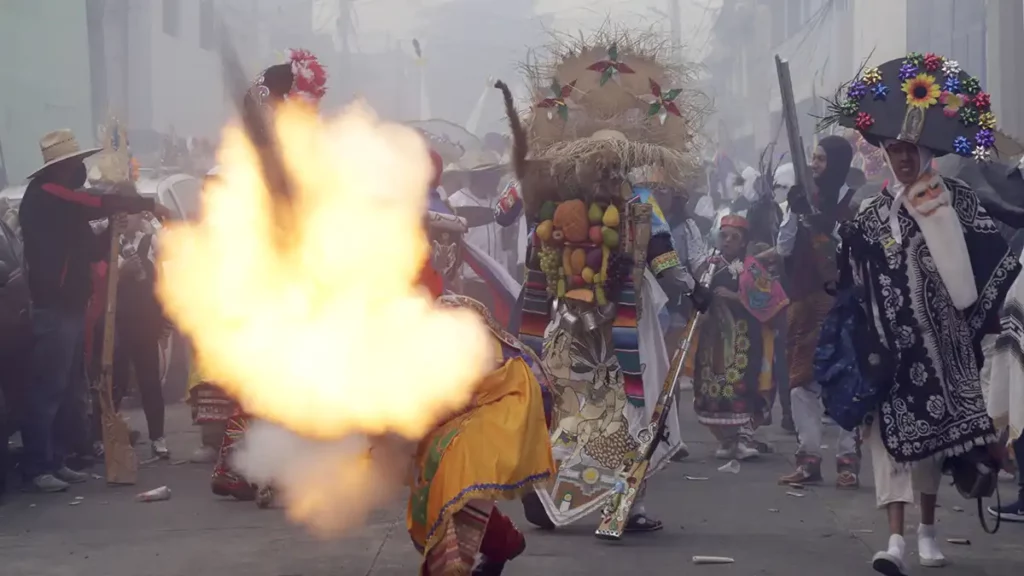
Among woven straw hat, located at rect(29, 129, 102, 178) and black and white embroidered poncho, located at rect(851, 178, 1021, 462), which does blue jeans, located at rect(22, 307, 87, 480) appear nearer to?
woven straw hat, located at rect(29, 129, 102, 178)

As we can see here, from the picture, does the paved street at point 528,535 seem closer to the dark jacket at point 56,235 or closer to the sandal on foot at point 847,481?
the sandal on foot at point 847,481

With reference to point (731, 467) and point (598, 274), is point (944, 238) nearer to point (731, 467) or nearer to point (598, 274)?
point (598, 274)

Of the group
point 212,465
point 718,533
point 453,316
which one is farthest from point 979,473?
point 212,465

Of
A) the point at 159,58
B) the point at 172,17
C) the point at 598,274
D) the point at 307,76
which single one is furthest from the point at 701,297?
the point at 159,58

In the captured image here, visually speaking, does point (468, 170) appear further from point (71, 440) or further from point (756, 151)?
point (756, 151)

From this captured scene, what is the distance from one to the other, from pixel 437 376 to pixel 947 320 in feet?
8.41

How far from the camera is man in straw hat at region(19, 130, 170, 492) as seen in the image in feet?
29.3

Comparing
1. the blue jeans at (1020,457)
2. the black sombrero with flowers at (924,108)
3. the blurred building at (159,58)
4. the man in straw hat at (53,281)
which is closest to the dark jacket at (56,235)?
the man in straw hat at (53,281)

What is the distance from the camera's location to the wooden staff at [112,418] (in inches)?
355

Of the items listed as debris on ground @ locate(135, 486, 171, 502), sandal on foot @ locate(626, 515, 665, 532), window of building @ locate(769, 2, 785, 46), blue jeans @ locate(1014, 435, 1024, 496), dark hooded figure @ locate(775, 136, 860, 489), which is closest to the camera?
sandal on foot @ locate(626, 515, 665, 532)

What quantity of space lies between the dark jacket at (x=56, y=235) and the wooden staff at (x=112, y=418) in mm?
205

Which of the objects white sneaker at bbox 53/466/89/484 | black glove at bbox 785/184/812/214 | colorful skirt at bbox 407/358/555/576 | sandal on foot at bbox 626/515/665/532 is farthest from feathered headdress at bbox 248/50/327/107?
white sneaker at bbox 53/466/89/484

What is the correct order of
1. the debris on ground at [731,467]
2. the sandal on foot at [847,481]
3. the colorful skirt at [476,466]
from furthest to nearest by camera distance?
the debris on ground at [731,467]
the sandal on foot at [847,481]
the colorful skirt at [476,466]

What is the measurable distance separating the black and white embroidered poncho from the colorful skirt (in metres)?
1.97
